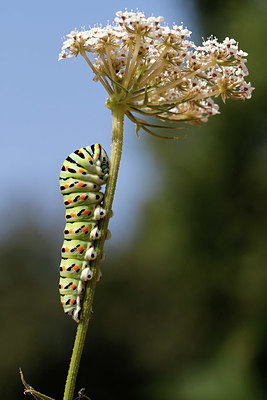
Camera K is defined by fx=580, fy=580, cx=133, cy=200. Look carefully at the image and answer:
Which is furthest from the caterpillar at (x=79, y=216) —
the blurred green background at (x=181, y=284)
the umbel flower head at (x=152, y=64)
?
the blurred green background at (x=181, y=284)

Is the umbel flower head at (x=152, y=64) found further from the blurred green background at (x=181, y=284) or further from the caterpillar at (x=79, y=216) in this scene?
the blurred green background at (x=181, y=284)

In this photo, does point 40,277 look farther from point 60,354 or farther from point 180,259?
point 180,259

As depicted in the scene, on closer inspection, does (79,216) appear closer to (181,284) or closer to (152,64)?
(152,64)

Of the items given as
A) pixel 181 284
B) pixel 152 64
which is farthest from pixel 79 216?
pixel 181 284

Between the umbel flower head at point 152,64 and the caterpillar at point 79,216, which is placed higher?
the umbel flower head at point 152,64

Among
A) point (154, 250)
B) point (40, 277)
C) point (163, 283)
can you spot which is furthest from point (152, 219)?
point (40, 277)

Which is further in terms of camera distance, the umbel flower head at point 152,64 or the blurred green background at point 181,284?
the blurred green background at point 181,284
